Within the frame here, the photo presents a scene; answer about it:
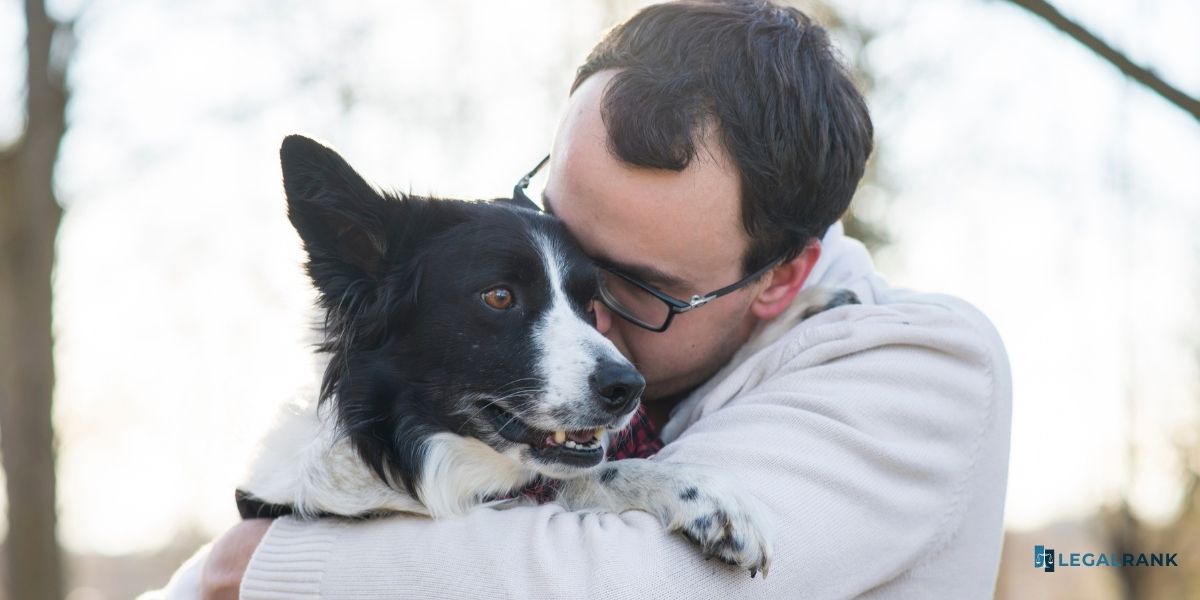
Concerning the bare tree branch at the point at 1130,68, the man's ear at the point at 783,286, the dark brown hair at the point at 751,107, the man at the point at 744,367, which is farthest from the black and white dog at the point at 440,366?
the bare tree branch at the point at 1130,68

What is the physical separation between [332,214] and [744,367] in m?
1.21

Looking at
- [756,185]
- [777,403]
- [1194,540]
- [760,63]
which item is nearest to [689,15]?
[760,63]

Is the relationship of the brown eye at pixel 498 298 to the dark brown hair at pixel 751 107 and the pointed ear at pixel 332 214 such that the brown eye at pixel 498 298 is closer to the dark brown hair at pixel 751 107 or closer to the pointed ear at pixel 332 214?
the pointed ear at pixel 332 214

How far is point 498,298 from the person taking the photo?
3105 millimetres

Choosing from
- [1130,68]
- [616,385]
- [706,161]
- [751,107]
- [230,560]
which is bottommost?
[230,560]

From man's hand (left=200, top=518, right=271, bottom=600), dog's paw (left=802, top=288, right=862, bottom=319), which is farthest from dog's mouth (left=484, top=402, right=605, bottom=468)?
dog's paw (left=802, top=288, right=862, bottom=319)

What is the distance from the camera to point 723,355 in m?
Result: 3.46

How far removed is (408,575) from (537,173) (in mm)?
1654

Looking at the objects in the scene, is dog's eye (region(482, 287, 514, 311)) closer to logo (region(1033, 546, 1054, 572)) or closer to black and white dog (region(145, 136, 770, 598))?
black and white dog (region(145, 136, 770, 598))

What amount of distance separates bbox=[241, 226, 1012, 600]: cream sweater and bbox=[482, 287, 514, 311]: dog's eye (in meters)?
0.59

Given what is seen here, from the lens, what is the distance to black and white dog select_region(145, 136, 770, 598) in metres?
2.92

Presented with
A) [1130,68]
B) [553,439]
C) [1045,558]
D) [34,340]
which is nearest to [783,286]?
[553,439]

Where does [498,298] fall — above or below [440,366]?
above

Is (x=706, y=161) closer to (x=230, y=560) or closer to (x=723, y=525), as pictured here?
(x=723, y=525)
